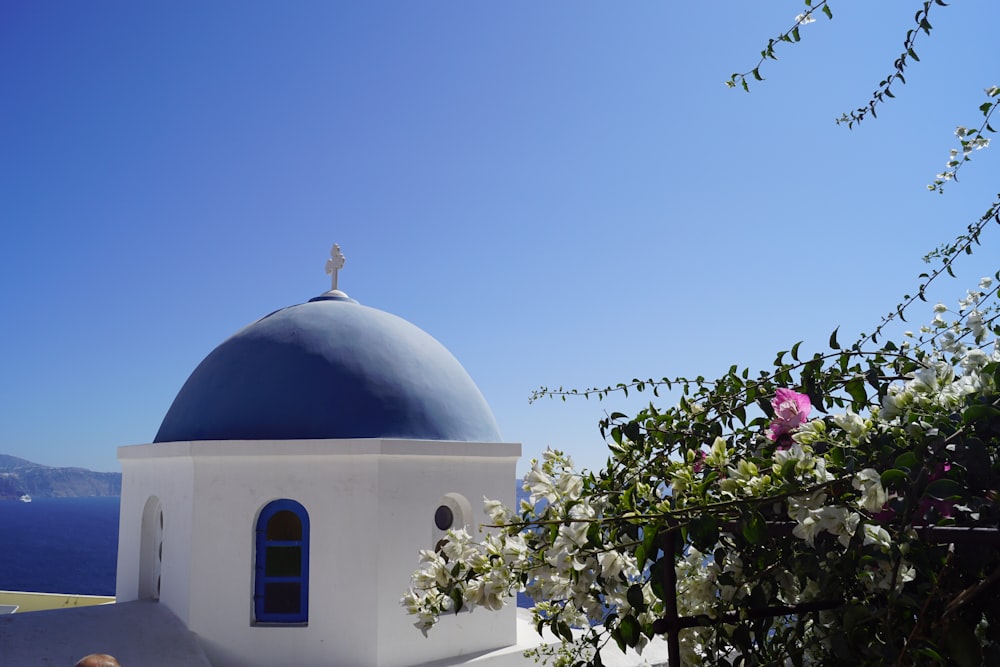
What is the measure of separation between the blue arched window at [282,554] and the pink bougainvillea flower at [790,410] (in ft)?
20.5

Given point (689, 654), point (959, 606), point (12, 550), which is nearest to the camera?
point (959, 606)

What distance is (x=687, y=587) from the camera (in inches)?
68.8

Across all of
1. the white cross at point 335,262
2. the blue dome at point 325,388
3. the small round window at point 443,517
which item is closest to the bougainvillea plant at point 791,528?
the blue dome at point 325,388

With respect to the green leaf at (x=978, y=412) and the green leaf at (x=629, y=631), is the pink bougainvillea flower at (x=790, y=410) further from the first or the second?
the green leaf at (x=629, y=631)

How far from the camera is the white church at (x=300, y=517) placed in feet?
22.9

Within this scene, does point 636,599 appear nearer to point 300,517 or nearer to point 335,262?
point 300,517

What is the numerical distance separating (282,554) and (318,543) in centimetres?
44

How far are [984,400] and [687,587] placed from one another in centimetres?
76

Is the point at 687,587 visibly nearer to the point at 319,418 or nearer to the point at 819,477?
the point at 819,477

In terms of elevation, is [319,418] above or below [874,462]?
above

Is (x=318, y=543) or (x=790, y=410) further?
(x=318, y=543)

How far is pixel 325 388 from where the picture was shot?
7.67m

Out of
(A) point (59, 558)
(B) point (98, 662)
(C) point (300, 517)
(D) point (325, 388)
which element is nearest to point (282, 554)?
(C) point (300, 517)

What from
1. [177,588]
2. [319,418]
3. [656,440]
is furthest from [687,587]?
[177,588]
